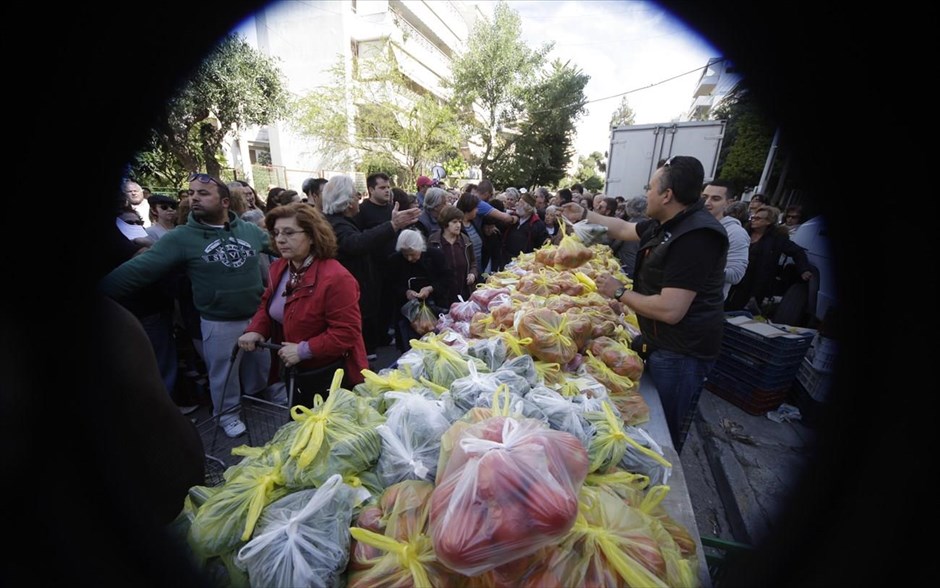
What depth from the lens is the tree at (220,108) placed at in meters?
10.5

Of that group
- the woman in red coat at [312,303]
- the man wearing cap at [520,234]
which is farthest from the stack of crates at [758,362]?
the woman in red coat at [312,303]

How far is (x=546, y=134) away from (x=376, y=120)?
12217 millimetres

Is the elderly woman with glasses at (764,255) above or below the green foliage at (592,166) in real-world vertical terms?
below

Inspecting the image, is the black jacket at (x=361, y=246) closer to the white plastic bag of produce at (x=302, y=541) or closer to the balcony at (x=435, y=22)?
the white plastic bag of produce at (x=302, y=541)

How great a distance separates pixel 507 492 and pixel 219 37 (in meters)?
1.51

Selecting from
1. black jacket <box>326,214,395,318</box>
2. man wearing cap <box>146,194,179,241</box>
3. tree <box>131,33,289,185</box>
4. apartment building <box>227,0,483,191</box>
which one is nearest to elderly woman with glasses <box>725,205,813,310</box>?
black jacket <box>326,214,395,318</box>

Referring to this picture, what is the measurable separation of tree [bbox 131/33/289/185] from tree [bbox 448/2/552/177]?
1468cm

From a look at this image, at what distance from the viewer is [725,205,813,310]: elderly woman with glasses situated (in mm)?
4325

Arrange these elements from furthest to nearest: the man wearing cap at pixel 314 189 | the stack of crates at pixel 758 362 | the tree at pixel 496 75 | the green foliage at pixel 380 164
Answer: the tree at pixel 496 75 → the green foliage at pixel 380 164 → the man wearing cap at pixel 314 189 → the stack of crates at pixel 758 362

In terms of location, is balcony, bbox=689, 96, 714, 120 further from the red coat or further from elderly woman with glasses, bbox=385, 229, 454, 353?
the red coat

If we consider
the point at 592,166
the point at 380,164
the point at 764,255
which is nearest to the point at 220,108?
the point at 380,164

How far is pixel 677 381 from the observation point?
226cm

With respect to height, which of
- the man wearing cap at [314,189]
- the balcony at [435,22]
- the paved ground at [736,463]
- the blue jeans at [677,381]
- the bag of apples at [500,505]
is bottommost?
the paved ground at [736,463]

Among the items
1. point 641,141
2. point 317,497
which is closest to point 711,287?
point 317,497
